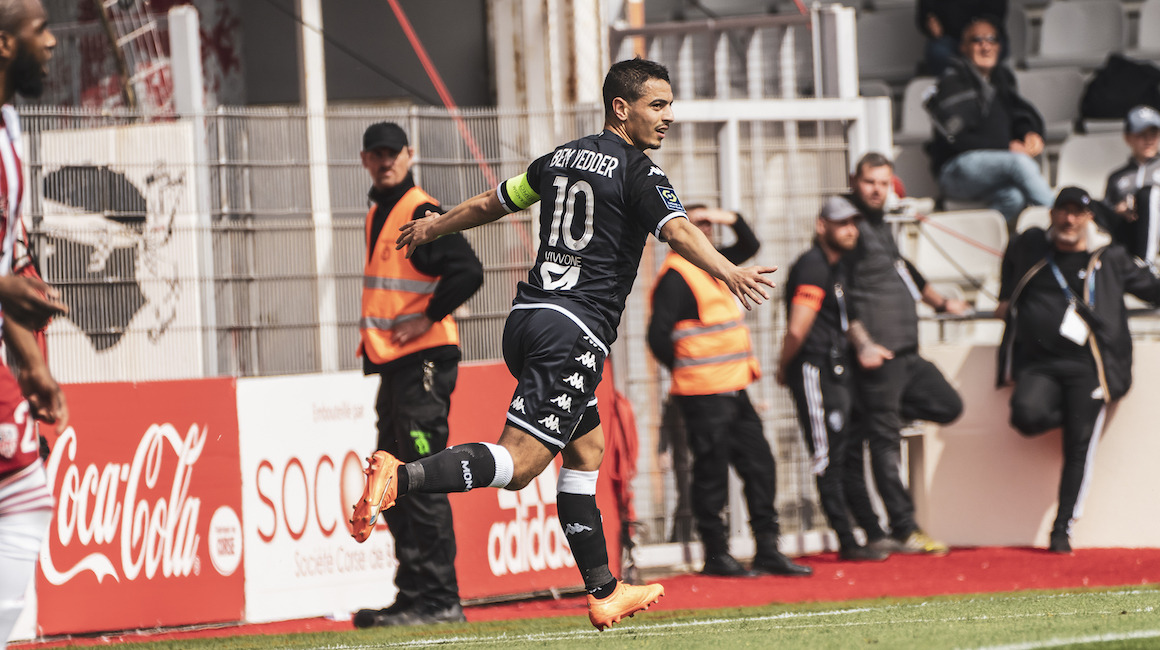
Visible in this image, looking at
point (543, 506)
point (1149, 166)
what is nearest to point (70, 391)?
point (543, 506)

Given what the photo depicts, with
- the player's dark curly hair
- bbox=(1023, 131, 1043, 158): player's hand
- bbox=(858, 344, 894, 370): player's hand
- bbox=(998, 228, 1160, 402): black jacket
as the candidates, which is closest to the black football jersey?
the player's dark curly hair

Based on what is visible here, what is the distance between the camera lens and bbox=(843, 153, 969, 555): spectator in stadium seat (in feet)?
31.9

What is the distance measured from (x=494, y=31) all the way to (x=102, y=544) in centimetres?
676

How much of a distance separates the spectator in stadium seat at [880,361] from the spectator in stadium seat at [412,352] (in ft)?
11.4

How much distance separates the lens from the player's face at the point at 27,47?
4.33 meters

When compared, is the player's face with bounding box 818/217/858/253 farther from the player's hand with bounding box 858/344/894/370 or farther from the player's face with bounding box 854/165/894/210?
the player's hand with bounding box 858/344/894/370

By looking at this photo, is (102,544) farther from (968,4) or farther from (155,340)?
(968,4)

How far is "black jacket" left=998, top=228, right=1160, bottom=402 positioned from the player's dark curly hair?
5068 millimetres

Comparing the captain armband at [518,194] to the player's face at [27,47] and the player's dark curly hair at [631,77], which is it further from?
the player's face at [27,47]

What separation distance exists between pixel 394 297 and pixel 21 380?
2.80 m

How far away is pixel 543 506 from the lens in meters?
8.75

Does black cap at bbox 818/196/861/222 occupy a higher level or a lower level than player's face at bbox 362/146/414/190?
lower

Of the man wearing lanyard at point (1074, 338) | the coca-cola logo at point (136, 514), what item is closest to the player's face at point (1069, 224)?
the man wearing lanyard at point (1074, 338)

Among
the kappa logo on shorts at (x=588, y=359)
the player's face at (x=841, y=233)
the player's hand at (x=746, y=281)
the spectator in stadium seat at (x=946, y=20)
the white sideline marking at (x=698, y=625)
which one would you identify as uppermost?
the spectator in stadium seat at (x=946, y=20)
